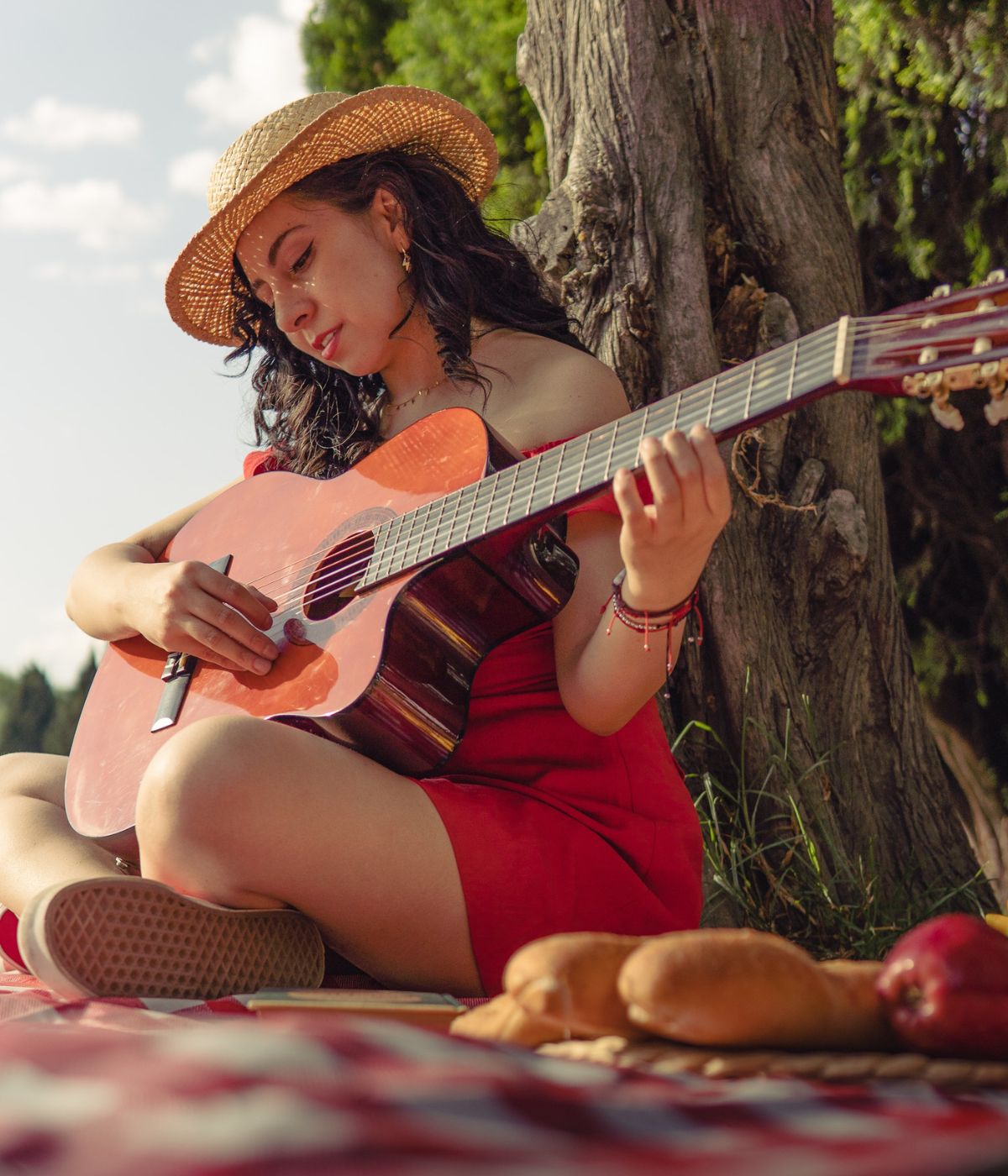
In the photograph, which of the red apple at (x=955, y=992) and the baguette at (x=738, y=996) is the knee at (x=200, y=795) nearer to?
the baguette at (x=738, y=996)

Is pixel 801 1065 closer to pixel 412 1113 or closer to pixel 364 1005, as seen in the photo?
pixel 412 1113

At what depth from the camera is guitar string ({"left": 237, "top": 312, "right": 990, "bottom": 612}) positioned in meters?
1.44

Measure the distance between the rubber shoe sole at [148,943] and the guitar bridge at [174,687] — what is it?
20.5 inches

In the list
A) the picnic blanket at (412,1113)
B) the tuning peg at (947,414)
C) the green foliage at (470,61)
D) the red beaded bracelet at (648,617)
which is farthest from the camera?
the green foliage at (470,61)

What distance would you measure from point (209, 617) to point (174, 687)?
6.7 inches

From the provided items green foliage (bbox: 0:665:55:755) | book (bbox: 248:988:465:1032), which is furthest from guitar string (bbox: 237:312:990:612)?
green foliage (bbox: 0:665:55:755)

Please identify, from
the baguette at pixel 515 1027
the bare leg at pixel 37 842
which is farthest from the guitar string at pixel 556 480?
the baguette at pixel 515 1027

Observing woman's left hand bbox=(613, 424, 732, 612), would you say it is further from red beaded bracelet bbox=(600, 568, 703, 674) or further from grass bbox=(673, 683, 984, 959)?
grass bbox=(673, 683, 984, 959)

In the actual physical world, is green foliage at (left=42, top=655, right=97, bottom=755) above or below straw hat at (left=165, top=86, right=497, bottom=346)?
below

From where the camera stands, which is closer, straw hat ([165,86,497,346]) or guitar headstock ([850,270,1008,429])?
guitar headstock ([850,270,1008,429])

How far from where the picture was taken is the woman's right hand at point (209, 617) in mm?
1894

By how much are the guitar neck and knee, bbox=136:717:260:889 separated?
361 millimetres

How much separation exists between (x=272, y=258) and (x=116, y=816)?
1067mm

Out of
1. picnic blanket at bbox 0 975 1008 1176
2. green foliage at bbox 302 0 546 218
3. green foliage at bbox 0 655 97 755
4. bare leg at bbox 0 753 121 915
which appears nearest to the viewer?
picnic blanket at bbox 0 975 1008 1176
